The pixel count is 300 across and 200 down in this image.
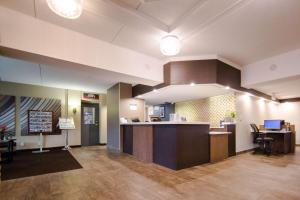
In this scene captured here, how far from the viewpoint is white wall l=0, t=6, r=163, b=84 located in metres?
2.71

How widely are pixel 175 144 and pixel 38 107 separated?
6.52 metres

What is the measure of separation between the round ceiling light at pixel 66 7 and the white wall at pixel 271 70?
16.5ft

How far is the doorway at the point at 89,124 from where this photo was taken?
8531mm

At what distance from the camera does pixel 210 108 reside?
723cm

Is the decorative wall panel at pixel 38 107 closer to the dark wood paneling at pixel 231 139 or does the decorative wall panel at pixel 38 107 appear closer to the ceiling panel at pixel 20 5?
the ceiling panel at pixel 20 5

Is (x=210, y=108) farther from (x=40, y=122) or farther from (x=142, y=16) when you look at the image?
(x=40, y=122)

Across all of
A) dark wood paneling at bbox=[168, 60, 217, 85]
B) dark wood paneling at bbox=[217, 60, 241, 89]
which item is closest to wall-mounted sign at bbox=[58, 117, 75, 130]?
dark wood paneling at bbox=[168, 60, 217, 85]

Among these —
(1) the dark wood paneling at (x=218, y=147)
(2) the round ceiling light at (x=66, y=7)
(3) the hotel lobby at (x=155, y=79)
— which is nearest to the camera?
(2) the round ceiling light at (x=66, y=7)

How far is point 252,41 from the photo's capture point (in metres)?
3.77

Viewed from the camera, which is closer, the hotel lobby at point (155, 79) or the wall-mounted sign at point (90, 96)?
the hotel lobby at point (155, 79)

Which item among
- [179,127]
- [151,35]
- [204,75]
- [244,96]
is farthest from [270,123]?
[151,35]

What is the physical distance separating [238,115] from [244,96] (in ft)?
2.88

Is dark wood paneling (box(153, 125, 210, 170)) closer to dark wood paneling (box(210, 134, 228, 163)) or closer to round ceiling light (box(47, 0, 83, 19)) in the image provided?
dark wood paneling (box(210, 134, 228, 163))

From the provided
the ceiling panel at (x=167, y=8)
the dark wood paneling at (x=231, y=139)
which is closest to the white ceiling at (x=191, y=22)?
the ceiling panel at (x=167, y=8)
